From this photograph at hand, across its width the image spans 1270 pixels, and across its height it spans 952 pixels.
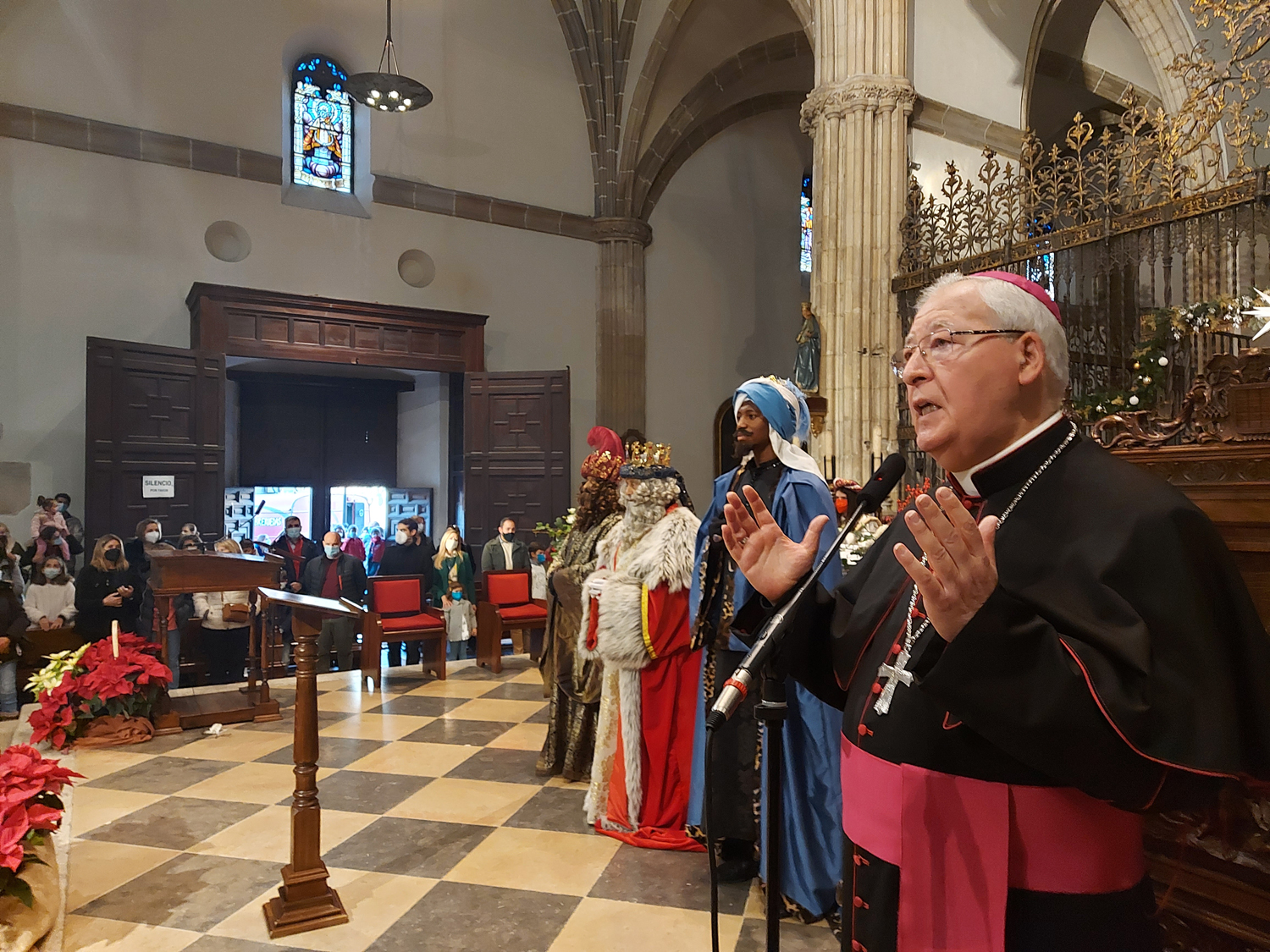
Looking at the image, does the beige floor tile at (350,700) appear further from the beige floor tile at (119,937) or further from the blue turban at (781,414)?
the blue turban at (781,414)

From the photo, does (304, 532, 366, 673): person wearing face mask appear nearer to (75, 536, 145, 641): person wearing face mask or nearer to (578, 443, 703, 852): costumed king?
(75, 536, 145, 641): person wearing face mask

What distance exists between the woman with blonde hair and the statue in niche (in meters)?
5.39

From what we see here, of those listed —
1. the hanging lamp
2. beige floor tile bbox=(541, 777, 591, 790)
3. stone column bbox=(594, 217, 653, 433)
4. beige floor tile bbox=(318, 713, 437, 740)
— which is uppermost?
the hanging lamp

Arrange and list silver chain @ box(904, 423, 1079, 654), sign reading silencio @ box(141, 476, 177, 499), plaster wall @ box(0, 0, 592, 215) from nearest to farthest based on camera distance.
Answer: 1. silver chain @ box(904, 423, 1079, 654)
2. sign reading silencio @ box(141, 476, 177, 499)
3. plaster wall @ box(0, 0, 592, 215)

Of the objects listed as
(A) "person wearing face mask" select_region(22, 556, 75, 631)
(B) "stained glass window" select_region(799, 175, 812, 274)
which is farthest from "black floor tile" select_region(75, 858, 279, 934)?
(B) "stained glass window" select_region(799, 175, 812, 274)

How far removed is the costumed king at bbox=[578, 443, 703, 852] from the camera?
3834 millimetres

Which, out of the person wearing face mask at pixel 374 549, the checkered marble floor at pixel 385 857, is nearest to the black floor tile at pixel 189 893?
the checkered marble floor at pixel 385 857

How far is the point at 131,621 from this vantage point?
7.12m

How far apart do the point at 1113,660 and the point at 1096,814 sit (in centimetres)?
30

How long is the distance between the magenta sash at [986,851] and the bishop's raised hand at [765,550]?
1.40 ft

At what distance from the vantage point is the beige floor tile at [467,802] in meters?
4.17

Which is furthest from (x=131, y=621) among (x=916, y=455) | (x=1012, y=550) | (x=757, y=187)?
(x=757, y=187)

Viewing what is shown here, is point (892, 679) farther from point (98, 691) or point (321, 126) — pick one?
point (321, 126)

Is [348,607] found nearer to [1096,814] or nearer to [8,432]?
[1096,814]
